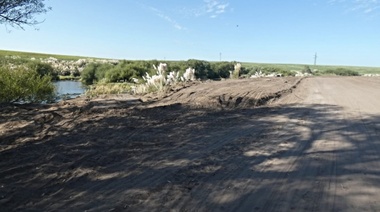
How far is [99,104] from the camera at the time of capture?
1298 centimetres

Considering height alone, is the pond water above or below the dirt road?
below

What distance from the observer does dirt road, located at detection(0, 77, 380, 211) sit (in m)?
4.71

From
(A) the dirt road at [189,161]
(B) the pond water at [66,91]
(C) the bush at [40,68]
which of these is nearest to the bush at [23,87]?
(B) the pond water at [66,91]

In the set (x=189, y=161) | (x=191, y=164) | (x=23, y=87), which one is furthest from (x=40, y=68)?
(x=191, y=164)

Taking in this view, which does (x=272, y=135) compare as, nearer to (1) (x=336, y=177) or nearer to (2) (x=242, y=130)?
(2) (x=242, y=130)

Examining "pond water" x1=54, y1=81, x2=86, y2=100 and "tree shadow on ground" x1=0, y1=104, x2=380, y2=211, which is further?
"pond water" x1=54, y1=81, x2=86, y2=100

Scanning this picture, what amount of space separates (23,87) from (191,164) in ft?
43.9

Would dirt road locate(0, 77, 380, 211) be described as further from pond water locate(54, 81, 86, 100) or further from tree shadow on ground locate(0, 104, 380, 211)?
pond water locate(54, 81, 86, 100)

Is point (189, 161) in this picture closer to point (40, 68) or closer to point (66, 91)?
point (66, 91)

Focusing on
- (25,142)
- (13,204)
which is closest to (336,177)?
(13,204)

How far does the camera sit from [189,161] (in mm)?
6336

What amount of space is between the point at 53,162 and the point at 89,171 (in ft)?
2.90

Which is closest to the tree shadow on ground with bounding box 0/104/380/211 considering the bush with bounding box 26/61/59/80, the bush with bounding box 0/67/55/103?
the bush with bounding box 0/67/55/103

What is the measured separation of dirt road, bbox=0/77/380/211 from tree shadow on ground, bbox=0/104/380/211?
0.02 metres
